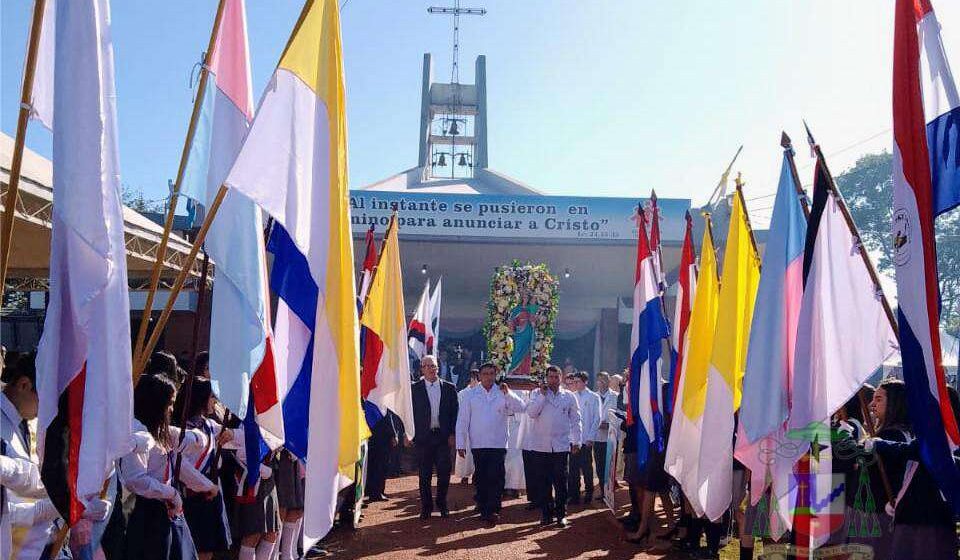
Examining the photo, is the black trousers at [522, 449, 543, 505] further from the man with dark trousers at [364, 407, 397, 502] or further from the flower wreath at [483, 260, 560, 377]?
the flower wreath at [483, 260, 560, 377]


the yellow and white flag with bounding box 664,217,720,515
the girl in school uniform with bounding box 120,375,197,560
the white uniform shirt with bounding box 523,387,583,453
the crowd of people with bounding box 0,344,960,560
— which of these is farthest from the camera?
the white uniform shirt with bounding box 523,387,583,453

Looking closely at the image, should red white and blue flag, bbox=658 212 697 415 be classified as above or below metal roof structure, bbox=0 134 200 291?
below

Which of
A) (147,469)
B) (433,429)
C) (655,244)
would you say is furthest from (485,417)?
(147,469)

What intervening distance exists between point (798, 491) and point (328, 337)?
10.7ft

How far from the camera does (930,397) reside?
13.3ft

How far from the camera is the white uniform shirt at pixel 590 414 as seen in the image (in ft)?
41.4

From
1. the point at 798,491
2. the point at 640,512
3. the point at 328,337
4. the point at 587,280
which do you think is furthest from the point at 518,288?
the point at 328,337

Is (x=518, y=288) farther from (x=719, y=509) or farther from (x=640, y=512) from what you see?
(x=719, y=509)

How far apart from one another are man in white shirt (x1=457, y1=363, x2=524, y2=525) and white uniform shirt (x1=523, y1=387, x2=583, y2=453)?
374 mm

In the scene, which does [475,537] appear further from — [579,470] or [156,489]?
[156,489]

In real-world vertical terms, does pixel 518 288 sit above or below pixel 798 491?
above

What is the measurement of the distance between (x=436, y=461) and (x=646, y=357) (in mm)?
3466

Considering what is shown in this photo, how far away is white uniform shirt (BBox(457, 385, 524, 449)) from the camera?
10734 mm

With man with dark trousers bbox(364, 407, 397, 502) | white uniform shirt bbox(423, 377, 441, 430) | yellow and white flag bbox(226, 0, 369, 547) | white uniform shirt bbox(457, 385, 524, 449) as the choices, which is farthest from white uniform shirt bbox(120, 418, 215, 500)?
man with dark trousers bbox(364, 407, 397, 502)
